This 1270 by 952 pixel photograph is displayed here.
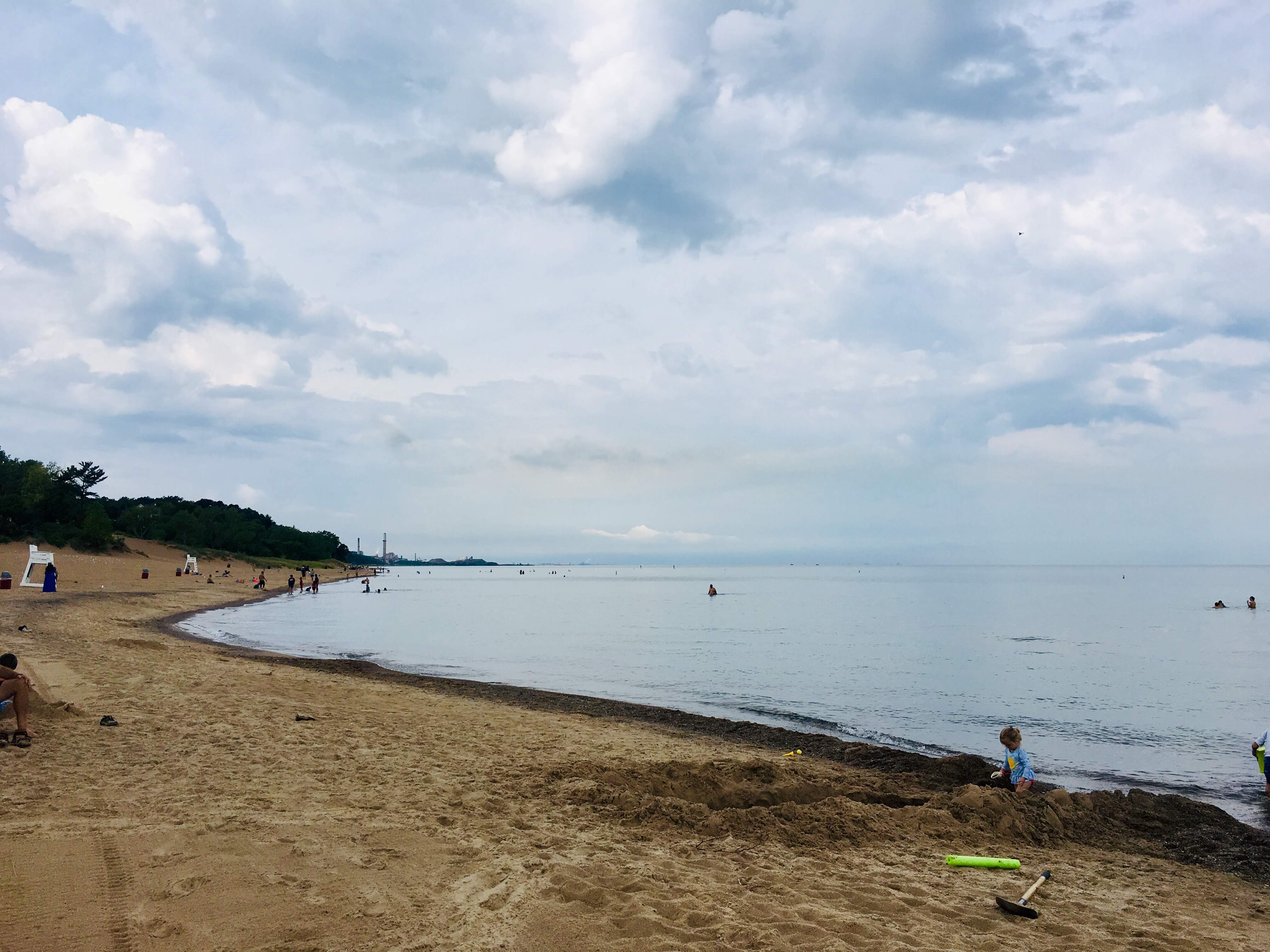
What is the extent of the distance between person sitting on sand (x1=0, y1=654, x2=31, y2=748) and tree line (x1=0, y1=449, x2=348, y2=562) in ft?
247

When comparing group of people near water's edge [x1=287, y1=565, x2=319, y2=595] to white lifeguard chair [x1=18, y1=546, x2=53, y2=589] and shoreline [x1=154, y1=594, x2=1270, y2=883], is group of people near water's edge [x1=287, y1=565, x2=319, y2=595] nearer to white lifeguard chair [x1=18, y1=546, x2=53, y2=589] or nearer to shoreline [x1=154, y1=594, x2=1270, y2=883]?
white lifeguard chair [x1=18, y1=546, x2=53, y2=589]

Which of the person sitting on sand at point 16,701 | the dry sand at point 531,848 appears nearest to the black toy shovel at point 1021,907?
the dry sand at point 531,848

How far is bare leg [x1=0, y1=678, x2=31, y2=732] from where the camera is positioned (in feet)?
30.4

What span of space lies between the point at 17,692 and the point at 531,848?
7311 millimetres

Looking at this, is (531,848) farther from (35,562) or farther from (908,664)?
(35,562)

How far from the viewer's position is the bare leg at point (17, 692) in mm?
9273

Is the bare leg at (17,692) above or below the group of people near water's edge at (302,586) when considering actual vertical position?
above

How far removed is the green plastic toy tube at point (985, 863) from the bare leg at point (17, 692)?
10751 mm

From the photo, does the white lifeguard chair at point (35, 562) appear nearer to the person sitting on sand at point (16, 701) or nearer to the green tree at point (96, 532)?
the green tree at point (96, 532)

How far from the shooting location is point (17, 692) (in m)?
9.34

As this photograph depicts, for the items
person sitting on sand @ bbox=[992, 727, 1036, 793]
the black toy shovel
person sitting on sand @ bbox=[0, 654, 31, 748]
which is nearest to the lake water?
person sitting on sand @ bbox=[992, 727, 1036, 793]

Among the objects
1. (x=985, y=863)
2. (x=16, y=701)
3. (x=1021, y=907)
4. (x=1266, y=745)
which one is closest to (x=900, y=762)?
(x=1266, y=745)

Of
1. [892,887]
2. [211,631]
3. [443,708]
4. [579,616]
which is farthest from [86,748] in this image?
[579,616]

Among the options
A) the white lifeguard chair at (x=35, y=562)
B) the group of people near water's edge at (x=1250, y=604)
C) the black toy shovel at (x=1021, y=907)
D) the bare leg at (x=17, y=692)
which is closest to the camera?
the black toy shovel at (x=1021, y=907)
